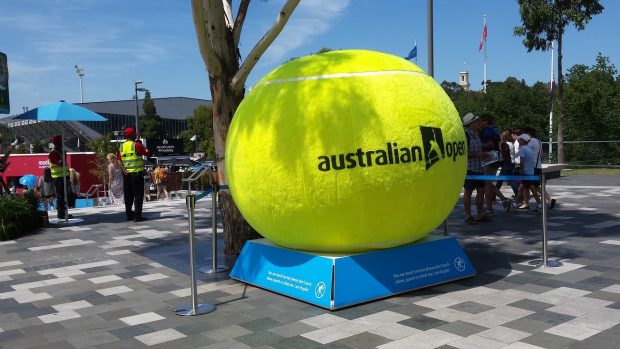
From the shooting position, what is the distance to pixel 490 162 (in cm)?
1081

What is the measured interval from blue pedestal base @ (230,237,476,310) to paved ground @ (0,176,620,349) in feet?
0.38

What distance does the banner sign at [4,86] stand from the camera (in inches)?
503

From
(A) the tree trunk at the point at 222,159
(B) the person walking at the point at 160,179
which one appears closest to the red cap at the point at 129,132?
(A) the tree trunk at the point at 222,159

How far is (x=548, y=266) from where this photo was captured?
6668 millimetres

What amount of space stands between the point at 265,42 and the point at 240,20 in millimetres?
979

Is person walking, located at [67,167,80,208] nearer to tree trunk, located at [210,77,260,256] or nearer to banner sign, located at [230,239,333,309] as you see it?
tree trunk, located at [210,77,260,256]

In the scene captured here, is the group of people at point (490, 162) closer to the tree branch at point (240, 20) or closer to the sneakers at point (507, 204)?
the sneakers at point (507, 204)

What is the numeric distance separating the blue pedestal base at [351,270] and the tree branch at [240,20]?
2.97 m

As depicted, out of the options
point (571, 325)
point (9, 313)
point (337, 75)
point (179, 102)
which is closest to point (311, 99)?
point (337, 75)

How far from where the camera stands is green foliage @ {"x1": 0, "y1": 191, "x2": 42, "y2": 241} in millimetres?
10008

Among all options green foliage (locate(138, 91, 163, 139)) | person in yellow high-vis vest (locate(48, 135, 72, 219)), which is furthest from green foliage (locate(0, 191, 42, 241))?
green foliage (locate(138, 91, 163, 139))

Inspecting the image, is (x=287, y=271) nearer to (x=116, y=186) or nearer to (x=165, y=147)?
(x=116, y=186)

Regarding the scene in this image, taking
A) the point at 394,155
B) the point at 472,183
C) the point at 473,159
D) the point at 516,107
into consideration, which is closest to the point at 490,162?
the point at 472,183

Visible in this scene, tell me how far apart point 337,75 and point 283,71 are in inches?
25.5
